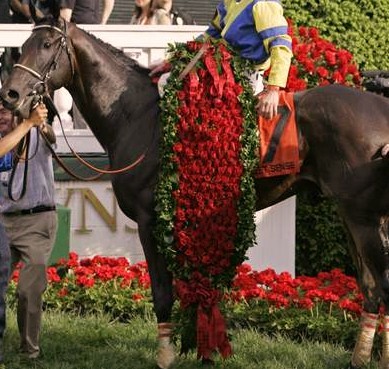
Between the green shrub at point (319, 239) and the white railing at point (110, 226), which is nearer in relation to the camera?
the white railing at point (110, 226)

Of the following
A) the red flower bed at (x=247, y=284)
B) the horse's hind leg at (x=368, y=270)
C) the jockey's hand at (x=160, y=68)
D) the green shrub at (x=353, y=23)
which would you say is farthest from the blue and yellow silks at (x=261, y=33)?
the green shrub at (x=353, y=23)

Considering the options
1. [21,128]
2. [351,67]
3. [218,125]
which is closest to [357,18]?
[351,67]

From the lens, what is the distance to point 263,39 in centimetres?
629

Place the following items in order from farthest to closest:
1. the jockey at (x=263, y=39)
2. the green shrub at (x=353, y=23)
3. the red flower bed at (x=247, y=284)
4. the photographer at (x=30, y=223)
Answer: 1. the green shrub at (x=353, y=23)
2. the red flower bed at (x=247, y=284)
3. the photographer at (x=30, y=223)
4. the jockey at (x=263, y=39)

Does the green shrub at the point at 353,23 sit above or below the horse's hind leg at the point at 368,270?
above

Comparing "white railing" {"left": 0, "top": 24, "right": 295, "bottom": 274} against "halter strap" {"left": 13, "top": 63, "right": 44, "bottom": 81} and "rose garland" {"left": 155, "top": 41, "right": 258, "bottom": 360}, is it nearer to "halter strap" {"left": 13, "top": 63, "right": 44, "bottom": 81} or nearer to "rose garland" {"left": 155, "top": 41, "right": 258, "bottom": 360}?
"rose garland" {"left": 155, "top": 41, "right": 258, "bottom": 360}

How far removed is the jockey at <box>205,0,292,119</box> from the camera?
623cm

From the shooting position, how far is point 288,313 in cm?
751

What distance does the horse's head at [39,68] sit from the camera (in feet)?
20.1

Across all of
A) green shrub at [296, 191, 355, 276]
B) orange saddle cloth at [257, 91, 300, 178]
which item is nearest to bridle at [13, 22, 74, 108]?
orange saddle cloth at [257, 91, 300, 178]

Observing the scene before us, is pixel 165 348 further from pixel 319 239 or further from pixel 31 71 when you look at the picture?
pixel 319 239

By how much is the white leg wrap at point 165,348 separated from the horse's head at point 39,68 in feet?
5.13

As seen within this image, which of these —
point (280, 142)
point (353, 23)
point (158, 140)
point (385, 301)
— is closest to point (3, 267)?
point (158, 140)

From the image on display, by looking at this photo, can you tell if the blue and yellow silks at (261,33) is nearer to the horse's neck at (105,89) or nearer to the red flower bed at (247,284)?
the horse's neck at (105,89)
